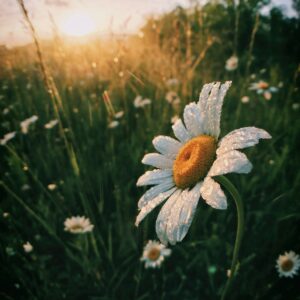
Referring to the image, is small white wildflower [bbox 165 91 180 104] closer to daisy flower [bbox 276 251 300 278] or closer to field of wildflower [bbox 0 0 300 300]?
field of wildflower [bbox 0 0 300 300]

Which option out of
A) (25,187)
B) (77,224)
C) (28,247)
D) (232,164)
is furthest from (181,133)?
(25,187)

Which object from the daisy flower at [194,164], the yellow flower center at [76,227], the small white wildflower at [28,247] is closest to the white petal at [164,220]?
the daisy flower at [194,164]

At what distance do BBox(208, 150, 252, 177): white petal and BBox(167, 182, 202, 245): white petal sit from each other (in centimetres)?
10

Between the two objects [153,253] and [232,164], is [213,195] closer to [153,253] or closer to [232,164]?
[232,164]

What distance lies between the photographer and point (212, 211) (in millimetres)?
1816

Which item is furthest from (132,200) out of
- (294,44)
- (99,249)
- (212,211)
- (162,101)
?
(294,44)

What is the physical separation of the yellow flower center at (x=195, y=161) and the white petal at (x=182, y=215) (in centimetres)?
4

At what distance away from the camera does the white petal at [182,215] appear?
831 mm

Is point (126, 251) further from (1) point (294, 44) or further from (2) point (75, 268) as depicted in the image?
(1) point (294, 44)

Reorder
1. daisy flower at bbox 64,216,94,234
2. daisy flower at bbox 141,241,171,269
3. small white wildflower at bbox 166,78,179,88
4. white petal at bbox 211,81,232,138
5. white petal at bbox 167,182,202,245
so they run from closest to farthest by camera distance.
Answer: white petal at bbox 167,182,202,245 → white petal at bbox 211,81,232,138 → daisy flower at bbox 141,241,171,269 → daisy flower at bbox 64,216,94,234 → small white wildflower at bbox 166,78,179,88

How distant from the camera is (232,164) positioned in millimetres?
742

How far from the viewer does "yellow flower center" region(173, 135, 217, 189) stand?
3.10ft

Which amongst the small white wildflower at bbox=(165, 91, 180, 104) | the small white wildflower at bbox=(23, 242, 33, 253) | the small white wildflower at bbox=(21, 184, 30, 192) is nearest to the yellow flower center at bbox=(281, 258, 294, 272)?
the small white wildflower at bbox=(23, 242, 33, 253)

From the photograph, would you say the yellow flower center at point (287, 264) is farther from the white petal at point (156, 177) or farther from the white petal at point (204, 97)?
the white petal at point (204, 97)
